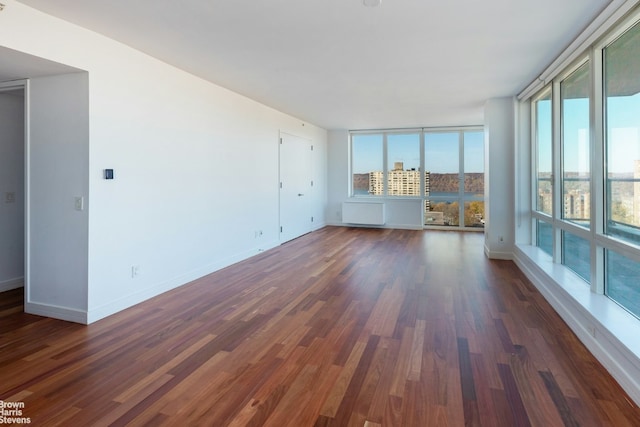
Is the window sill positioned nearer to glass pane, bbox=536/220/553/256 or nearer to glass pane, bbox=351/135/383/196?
glass pane, bbox=536/220/553/256

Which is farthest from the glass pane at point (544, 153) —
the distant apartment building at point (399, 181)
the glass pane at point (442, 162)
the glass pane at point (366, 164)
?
the glass pane at point (366, 164)

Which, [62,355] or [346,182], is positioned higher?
[346,182]

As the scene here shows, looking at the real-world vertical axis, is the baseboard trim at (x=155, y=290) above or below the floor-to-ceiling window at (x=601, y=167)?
below

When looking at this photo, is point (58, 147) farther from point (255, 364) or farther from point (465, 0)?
point (465, 0)

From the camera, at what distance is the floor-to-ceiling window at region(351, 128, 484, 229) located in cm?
845

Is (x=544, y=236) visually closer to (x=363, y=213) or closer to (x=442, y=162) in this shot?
(x=442, y=162)

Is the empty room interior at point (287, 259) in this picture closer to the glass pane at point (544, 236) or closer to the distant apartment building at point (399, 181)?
the glass pane at point (544, 236)

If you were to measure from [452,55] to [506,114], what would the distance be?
2.44 meters

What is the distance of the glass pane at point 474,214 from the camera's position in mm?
8461

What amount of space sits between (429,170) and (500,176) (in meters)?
3.25

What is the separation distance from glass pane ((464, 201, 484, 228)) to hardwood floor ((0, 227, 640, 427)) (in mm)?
4587

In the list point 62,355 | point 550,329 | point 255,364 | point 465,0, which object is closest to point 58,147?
point 62,355

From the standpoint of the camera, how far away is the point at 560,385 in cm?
211

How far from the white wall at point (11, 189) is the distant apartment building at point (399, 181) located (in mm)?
7165
